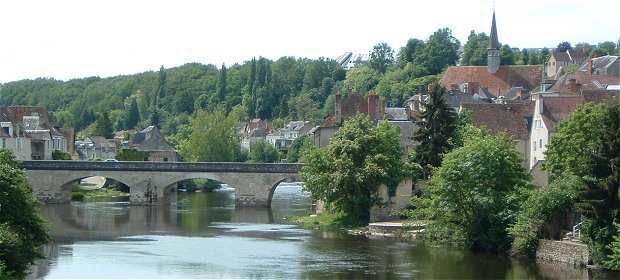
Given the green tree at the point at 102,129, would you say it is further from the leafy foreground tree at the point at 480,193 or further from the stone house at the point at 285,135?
the leafy foreground tree at the point at 480,193

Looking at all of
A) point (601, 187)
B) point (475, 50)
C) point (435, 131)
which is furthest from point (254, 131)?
point (601, 187)

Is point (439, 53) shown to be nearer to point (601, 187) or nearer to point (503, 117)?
point (503, 117)

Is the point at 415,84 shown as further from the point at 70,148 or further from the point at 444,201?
the point at 444,201

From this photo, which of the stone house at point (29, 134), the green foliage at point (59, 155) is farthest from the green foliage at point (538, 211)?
the green foliage at point (59, 155)

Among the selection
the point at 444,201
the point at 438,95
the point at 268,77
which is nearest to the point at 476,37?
the point at 268,77

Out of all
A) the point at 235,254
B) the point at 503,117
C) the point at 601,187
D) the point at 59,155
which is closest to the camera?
the point at 601,187

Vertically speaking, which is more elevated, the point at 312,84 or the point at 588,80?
the point at 312,84

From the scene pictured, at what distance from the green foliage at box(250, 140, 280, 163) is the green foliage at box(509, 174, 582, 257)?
263 ft

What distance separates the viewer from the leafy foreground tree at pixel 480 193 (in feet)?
175

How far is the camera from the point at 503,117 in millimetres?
74062

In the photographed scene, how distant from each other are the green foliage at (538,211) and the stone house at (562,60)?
3115 inches

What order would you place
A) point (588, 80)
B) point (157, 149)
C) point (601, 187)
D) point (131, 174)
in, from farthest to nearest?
point (157, 149) < point (588, 80) < point (131, 174) < point (601, 187)

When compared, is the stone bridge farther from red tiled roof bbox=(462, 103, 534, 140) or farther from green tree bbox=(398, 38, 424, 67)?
green tree bbox=(398, 38, 424, 67)

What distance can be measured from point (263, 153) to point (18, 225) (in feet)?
292
